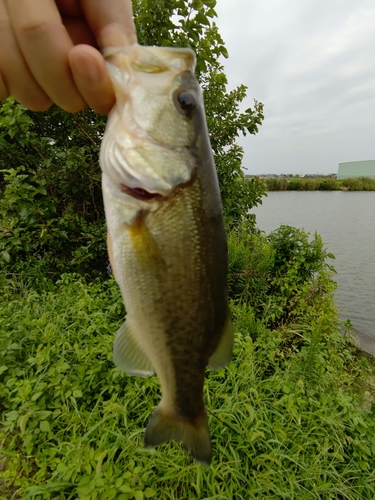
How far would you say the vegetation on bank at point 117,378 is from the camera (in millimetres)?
2260

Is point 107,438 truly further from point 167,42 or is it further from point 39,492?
point 167,42

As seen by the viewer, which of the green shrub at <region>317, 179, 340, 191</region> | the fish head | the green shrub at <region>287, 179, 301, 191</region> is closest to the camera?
the fish head

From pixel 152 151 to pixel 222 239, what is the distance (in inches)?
17.5

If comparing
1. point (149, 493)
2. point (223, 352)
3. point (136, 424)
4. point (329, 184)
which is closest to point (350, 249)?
point (136, 424)

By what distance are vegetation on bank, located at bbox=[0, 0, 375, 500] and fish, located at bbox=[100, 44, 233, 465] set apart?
1233mm

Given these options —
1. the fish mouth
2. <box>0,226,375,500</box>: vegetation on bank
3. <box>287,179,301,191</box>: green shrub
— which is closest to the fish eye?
the fish mouth

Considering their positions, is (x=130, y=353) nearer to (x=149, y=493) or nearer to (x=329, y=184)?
(x=149, y=493)

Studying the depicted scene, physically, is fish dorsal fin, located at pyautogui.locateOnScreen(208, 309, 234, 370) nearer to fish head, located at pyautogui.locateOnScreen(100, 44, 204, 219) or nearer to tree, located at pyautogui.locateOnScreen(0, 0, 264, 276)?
fish head, located at pyautogui.locateOnScreen(100, 44, 204, 219)

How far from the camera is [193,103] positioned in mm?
1253

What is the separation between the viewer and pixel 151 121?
1.20m

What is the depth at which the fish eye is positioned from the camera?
4.07 ft

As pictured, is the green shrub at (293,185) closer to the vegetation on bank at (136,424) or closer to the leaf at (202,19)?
the leaf at (202,19)

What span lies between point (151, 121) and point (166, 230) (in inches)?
16.7

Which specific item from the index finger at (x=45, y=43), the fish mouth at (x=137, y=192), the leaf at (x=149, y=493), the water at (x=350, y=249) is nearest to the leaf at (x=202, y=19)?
the index finger at (x=45, y=43)
